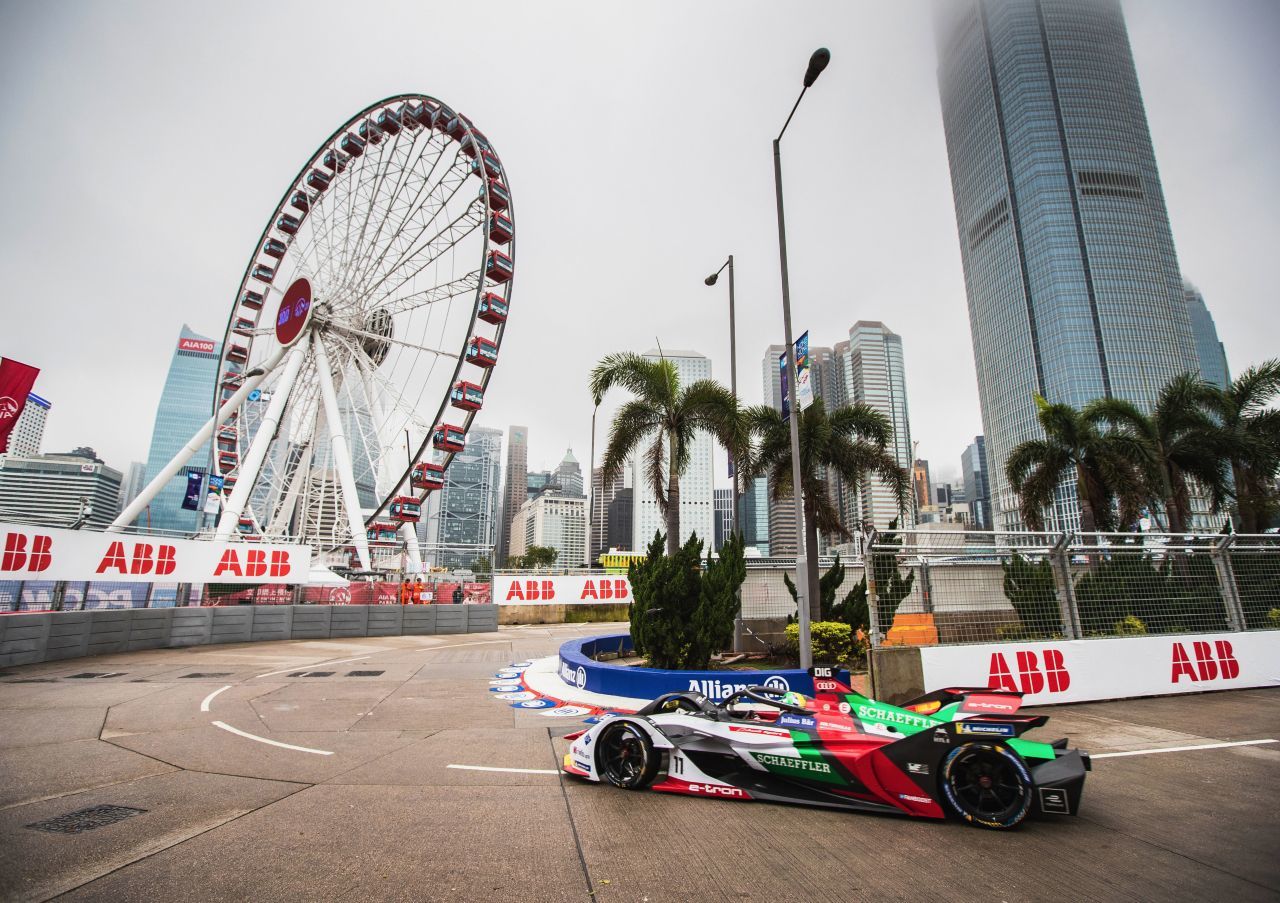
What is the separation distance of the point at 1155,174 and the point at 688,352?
10787 centimetres

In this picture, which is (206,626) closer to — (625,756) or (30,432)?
(625,756)

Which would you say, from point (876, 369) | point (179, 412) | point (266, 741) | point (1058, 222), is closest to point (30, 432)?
point (179, 412)

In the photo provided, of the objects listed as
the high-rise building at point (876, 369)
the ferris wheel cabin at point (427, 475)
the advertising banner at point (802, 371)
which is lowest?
the advertising banner at point (802, 371)

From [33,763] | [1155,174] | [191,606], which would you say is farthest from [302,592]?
[1155,174]

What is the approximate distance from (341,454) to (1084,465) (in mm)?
31560

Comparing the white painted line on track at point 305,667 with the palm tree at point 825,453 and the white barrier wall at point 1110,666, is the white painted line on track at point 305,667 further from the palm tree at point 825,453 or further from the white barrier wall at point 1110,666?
the white barrier wall at point 1110,666

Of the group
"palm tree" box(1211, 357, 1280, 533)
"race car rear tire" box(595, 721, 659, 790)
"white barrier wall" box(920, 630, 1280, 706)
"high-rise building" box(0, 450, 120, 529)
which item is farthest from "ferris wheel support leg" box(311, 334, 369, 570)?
"high-rise building" box(0, 450, 120, 529)

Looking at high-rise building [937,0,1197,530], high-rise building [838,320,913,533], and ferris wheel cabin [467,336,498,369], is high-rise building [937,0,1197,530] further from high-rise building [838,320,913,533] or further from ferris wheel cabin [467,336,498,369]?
ferris wheel cabin [467,336,498,369]

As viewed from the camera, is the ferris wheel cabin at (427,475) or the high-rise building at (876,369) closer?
the ferris wheel cabin at (427,475)

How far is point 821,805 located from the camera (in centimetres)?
523

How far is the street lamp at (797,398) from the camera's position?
30.5 feet

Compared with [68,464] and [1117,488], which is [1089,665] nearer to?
[1117,488]

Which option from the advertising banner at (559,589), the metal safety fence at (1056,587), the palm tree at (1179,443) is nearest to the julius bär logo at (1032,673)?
the metal safety fence at (1056,587)

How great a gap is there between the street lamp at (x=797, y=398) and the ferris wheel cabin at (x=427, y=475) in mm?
24771
